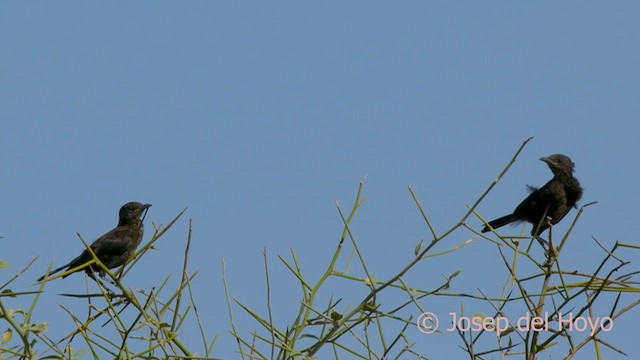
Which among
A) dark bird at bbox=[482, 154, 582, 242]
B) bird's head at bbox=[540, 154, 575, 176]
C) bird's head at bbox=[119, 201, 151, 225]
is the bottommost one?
bird's head at bbox=[119, 201, 151, 225]

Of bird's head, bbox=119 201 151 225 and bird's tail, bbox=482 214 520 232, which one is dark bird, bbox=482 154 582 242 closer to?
bird's tail, bbox=482 214 520 232

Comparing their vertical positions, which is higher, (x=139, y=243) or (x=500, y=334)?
(x=139, y=243)

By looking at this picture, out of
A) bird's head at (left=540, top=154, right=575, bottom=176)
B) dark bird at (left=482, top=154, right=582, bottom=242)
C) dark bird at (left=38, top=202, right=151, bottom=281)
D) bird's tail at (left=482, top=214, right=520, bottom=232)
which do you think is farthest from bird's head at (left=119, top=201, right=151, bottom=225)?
bird's head at (left=540, top=154, right=575, bottom=176)

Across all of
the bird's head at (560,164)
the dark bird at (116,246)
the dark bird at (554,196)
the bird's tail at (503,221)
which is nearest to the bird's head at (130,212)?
the dark bird at (116,246)

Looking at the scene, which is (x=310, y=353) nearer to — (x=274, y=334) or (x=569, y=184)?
(x=274, y=334)

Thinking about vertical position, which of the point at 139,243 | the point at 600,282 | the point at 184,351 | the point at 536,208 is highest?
the point at 536,208

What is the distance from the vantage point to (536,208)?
7867mm

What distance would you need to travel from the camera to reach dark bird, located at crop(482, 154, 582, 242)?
7.79 m

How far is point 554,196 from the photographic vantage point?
780 centimetres

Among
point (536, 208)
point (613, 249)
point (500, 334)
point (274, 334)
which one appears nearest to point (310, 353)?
point (274, 334)

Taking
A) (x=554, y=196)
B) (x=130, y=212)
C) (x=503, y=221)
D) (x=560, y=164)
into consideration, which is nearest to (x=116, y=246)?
(x=130, y=212)

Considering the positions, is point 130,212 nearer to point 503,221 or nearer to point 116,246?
point 116,246

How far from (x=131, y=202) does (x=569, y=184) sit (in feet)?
13.0

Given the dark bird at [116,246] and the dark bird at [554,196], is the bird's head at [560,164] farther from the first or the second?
the dark bird at [116,246]
